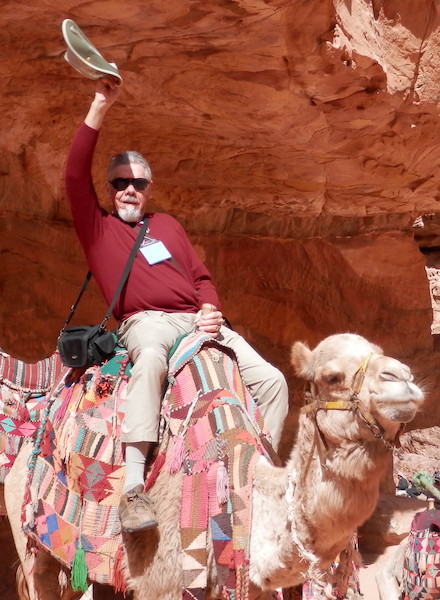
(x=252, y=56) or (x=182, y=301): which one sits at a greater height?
(x=252, y=56)

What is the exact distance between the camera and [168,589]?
349 centimetres

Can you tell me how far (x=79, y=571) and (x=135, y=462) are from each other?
0.60 meters

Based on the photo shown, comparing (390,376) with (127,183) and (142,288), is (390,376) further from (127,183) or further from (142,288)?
→ (127,183)

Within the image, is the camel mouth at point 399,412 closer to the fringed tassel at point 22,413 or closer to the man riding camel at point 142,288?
the man riding camel at point 142,288

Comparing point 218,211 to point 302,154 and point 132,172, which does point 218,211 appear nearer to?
point 302,154

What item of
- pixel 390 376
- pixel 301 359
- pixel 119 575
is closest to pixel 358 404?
pixel 390 376

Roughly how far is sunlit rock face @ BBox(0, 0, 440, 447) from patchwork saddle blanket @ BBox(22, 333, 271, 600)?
2.08 metres

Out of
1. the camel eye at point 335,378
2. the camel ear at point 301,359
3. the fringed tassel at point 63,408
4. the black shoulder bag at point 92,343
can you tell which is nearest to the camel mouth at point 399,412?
the camel eye at point 335,378

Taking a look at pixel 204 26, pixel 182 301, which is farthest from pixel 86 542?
pixel 204 26

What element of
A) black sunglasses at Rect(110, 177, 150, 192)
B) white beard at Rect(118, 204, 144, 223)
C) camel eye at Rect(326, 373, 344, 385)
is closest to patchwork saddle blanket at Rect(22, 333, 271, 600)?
camel eye at Rect(326, 373, 344, 385)

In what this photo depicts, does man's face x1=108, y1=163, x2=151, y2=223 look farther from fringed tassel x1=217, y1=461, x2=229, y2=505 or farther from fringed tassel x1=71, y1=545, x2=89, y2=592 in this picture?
fringed tassel x1=71, y1=545, x2=89, y2=592

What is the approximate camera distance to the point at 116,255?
4199mm

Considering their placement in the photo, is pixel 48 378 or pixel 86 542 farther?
→ pixel 48 378

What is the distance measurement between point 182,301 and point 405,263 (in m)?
4.81
